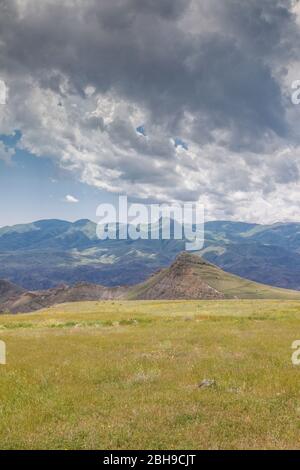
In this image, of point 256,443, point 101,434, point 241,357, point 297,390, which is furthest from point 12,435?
point 241,357

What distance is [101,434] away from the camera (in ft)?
41.4

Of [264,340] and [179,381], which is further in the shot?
[264,340]

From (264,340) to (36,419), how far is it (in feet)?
61.8

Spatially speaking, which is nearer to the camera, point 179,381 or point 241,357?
point 179,381

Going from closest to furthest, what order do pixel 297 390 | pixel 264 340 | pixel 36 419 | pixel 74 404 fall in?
pixel 36 419
pixel 74 404
pixel 297 390
pixel 264 340

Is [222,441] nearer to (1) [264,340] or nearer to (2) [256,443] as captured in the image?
(2) [256,443]

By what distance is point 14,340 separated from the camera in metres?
32.7

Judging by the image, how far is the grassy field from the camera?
12336mm

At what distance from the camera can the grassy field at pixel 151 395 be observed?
12336 millimetres

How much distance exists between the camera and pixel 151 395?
16250mm
